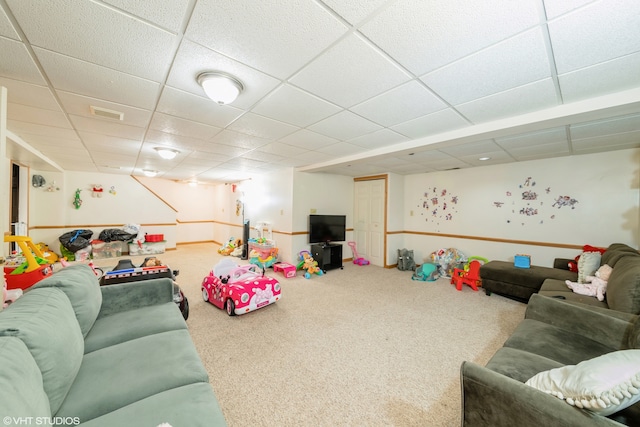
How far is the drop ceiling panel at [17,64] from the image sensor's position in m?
1.41

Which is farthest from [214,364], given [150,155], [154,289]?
[150,155]

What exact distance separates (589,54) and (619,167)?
3385mm

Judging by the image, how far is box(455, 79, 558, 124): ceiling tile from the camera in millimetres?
1846

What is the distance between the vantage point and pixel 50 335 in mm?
1131

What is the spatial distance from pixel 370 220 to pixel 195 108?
14.9 ft

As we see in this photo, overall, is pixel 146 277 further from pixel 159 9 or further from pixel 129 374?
pixel 159 9

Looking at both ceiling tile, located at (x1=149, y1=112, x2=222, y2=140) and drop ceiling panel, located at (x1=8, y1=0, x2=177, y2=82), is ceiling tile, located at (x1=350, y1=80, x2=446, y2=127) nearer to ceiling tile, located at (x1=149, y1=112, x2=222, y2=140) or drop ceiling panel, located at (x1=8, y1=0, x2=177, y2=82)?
drop ceiling panel, located at (x1=8, y1=0, x2=177, y2=82)

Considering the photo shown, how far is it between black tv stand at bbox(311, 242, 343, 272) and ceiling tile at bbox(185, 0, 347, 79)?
160 inches

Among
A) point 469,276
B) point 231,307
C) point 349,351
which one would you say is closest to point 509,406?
point 349,351

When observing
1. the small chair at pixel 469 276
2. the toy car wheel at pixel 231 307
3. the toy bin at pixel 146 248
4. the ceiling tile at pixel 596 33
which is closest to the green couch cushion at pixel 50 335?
the toy car wheel at pixel 231 307

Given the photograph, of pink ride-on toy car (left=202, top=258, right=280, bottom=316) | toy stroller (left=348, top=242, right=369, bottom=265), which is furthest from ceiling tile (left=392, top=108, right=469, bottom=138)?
toy stroller (left=348, top=242, right=369, bottom=265)

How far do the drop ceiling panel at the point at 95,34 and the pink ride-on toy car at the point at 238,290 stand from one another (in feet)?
7.92

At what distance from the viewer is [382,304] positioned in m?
3.43

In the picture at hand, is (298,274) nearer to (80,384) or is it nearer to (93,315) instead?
(93,315)
